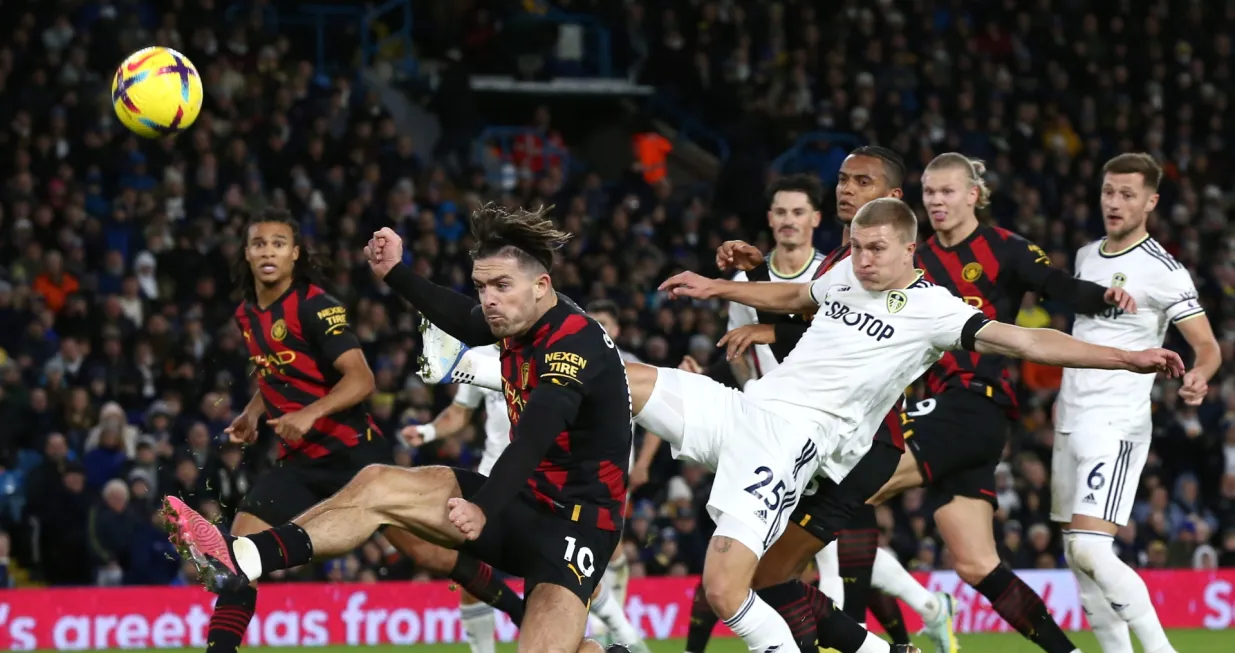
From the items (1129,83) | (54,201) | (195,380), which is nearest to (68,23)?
(54,201)

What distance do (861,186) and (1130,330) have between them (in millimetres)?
1776

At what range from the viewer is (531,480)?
6871 mm

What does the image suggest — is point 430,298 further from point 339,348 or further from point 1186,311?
point 1186,311

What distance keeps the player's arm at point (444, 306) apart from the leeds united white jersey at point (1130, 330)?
3.46 metres

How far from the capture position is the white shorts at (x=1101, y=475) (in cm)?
891

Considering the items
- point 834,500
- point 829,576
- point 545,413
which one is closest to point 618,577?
point 829,576

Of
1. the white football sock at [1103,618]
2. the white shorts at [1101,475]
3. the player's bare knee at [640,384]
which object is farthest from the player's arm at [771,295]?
the white football sock at [1103,618]

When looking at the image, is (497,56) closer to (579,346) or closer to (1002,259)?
(1002,259)

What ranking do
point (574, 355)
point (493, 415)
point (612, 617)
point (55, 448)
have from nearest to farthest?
point (574, 355) → point (612, 617) → point (493, 415) → point (55, 448)

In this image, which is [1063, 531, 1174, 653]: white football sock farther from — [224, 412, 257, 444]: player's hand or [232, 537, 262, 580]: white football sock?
[232, 537, 262, 580]: white football sock

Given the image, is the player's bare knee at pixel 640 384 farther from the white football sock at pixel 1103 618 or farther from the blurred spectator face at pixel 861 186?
the white football sock at pixel 1103 618

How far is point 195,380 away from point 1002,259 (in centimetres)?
793

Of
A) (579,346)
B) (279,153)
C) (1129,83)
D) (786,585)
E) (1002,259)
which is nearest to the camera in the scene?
(579,346)

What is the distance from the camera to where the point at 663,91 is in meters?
22.2
